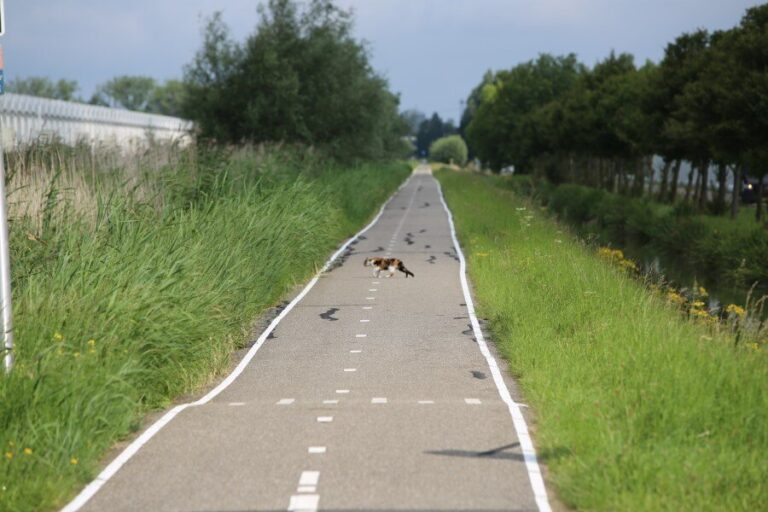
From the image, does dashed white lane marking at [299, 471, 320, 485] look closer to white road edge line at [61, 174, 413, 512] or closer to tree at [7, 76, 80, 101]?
white road edge line at [61, 174, 413, 512]

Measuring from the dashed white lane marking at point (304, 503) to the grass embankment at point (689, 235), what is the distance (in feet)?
49.6

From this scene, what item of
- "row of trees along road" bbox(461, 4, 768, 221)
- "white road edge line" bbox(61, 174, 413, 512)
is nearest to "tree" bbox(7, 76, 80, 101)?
"row of trees along road" bbox(461, 4, 768, 221)

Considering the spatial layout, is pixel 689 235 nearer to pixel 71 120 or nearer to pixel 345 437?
pixel 345 437

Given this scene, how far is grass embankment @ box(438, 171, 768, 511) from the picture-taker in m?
7.25

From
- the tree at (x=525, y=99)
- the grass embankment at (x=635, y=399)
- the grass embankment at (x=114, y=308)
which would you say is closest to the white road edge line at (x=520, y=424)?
the grass embankment at (x=635, y=399)

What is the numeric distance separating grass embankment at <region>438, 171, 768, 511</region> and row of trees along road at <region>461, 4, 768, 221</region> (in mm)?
16834

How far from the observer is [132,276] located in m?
11.7

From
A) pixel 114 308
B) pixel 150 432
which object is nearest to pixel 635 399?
pixel 150 432

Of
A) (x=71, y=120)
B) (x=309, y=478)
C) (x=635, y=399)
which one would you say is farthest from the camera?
(x=71, y=120)

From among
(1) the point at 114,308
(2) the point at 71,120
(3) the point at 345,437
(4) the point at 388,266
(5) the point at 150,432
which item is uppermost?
(2) the point at 71,120

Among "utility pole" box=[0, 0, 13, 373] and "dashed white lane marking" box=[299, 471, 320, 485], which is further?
"utility pole" box=[0, 0, 13, 373]

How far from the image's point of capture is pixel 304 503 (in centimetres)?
721

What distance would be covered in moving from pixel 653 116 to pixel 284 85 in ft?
50.2

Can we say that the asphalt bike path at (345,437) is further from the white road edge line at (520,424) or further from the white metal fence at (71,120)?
the white metal fence at (71,120)
